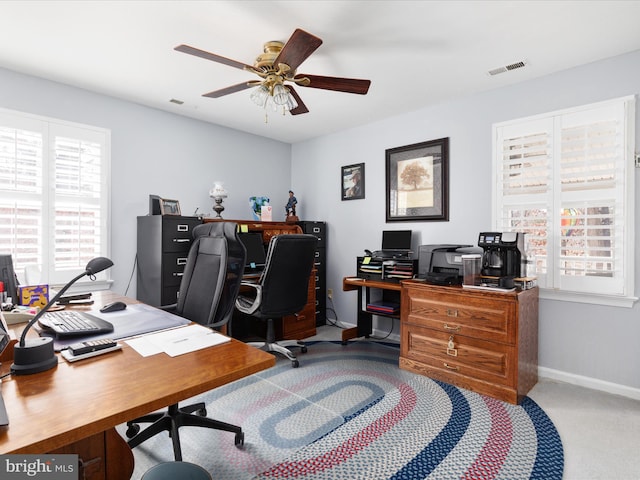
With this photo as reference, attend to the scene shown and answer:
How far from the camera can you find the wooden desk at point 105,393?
73 centimetres

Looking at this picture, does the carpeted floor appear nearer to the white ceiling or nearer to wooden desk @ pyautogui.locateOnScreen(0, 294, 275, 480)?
wooden desk @ pyautogui.locateOnScreen(0, 294, 275, 480)

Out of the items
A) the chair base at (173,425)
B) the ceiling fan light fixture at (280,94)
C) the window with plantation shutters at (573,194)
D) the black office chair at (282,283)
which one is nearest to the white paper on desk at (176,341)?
the chair base at (173,425)

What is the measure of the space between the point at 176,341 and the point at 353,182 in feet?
10.7

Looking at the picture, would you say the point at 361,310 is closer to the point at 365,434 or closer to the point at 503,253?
the point at 503,253

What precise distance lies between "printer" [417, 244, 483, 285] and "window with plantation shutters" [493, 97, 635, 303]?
49 cm

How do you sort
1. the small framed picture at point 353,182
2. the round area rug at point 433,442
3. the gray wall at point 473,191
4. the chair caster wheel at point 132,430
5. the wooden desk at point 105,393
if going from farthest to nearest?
the small framed picture at point 353,182, the gray wall at point 473,191, the chair caster wheel at point 132,430, the round area rug at point 433,442, the wooden desk at point 105,393

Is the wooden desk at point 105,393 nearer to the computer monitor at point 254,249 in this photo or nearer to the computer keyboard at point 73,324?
the computer keyboard at point 73,324

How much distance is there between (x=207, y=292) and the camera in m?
2.06

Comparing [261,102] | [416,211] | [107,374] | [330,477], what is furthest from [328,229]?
[107,374]

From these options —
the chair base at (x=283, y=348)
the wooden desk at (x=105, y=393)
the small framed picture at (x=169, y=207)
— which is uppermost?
the small framed picture at (x=169, y=207)

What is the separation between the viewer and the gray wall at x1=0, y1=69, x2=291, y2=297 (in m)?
2.99

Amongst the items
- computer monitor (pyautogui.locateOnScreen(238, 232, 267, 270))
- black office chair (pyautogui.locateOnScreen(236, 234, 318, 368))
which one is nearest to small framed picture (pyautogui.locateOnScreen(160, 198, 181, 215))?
computer monitor (pyautogui.locateOnScreen(238, 232, 267, 270))

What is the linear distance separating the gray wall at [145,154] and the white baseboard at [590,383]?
11.5 feet

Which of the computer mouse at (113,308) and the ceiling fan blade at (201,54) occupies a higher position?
the ceiling fan blade at (201,54)
